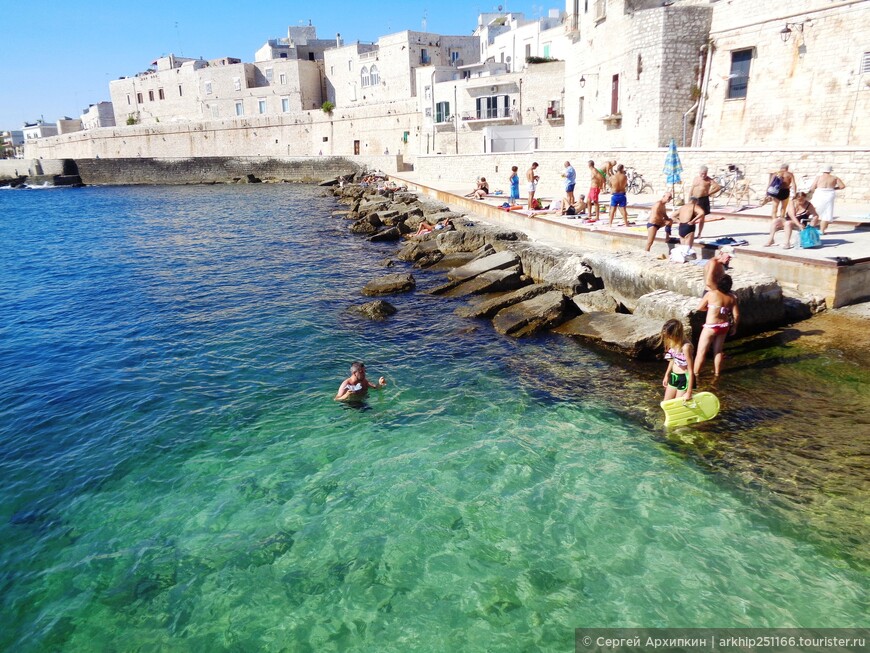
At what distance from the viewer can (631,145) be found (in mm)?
20594

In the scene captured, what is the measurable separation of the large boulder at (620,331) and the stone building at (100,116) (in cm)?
10097

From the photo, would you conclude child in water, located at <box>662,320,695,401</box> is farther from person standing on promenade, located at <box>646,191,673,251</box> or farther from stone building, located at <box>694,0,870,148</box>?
stone building, located at <box>694,0,870,148</box>

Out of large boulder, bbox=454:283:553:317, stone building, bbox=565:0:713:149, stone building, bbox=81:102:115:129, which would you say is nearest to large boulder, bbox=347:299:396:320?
large boulder, bbox=454:283:553:317

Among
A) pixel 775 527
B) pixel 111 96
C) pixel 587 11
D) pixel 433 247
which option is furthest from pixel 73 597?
pixel 111 96

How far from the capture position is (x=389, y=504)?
5.34 m

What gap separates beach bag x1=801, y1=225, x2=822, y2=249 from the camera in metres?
9.04

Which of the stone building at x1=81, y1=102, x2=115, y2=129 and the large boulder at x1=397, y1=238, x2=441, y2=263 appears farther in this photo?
the stone building at x1=81, y1=102, x2=115, y2=129

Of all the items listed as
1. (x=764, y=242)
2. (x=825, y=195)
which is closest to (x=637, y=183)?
(x=825, y=195)

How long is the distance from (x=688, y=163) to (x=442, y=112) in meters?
31.6

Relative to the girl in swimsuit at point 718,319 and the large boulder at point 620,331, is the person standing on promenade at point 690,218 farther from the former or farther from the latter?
the girl in swimsuit at point 718,319

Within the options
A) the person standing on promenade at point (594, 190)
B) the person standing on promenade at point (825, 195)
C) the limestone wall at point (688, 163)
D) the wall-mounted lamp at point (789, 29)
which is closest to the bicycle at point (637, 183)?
the limestone wall at point (688, 163)

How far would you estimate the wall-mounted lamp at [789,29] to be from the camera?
50.4 feet

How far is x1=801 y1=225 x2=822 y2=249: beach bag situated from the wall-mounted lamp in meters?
10.2

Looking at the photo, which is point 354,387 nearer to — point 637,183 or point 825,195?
point 825,195
